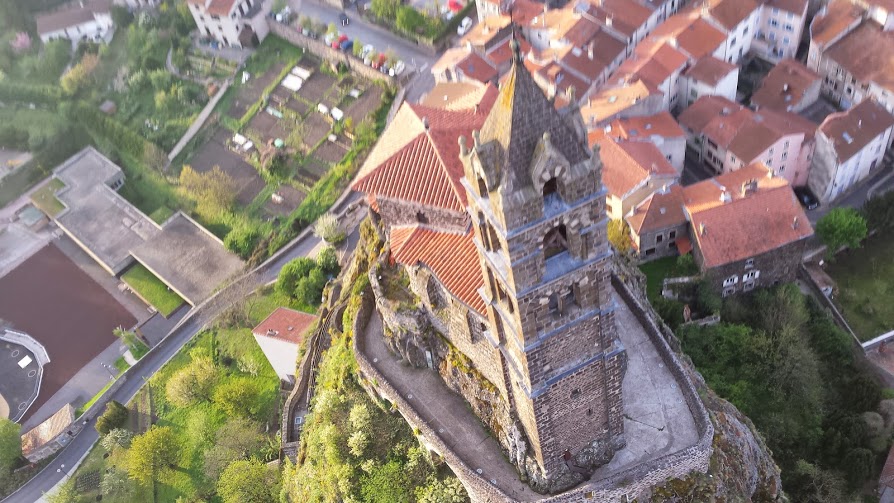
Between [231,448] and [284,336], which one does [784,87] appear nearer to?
[284,336]

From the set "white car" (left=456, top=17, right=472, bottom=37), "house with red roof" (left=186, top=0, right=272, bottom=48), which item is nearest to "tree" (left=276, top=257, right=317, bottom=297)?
"white car" (left=456, top=17, right=472, bottom=37)

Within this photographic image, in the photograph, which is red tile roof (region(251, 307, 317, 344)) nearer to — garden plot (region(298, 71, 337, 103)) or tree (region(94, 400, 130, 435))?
tree (region(94, 400, 130, 435))

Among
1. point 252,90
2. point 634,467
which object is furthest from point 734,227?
point 252,90

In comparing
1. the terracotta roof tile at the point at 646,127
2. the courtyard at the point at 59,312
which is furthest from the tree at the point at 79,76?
the terracotta roof tile at the point at 646,127

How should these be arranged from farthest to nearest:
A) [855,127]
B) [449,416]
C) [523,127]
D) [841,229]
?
[855,127], [841,229], [449,416], [523,127]

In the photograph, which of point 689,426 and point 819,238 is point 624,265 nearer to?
point 689,426

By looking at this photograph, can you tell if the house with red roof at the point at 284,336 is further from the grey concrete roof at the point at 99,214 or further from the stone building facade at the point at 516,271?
the grey concrete roof at the point at 99,214
